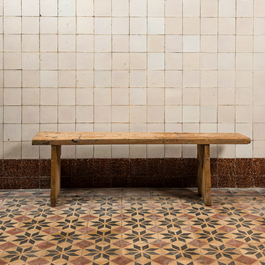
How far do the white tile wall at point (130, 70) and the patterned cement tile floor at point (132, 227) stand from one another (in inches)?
21.5

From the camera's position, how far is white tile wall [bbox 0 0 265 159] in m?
3.27

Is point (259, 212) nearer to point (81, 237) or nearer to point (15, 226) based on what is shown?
point (81, 237)

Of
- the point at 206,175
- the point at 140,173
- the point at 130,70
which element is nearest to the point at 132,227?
the point at 206,175

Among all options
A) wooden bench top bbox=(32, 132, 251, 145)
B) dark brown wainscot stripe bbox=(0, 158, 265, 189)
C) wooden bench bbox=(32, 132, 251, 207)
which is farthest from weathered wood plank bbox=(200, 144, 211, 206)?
dark brown wainscot stripe bbox=(0, 158, 265, 189)

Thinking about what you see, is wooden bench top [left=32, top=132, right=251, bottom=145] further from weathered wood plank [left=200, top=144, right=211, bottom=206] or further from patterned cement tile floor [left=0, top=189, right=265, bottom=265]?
patterned cement tile floor [left=0, top=189, right=265, bottom=265]

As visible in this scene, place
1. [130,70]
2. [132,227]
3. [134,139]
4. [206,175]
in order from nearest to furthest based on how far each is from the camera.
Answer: [132,227]
[134,139]
[206,175]
[130,70]

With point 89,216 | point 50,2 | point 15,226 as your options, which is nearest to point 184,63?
point 50,2

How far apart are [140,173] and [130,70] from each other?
1.20 meters

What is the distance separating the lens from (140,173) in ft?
11.2

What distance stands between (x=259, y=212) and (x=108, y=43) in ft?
7.73

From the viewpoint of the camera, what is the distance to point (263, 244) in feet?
6.92

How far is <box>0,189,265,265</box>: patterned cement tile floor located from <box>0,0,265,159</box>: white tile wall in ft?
1.79

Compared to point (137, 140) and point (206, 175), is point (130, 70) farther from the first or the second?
point (206, 175)

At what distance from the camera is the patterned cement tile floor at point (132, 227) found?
195 centimetres
